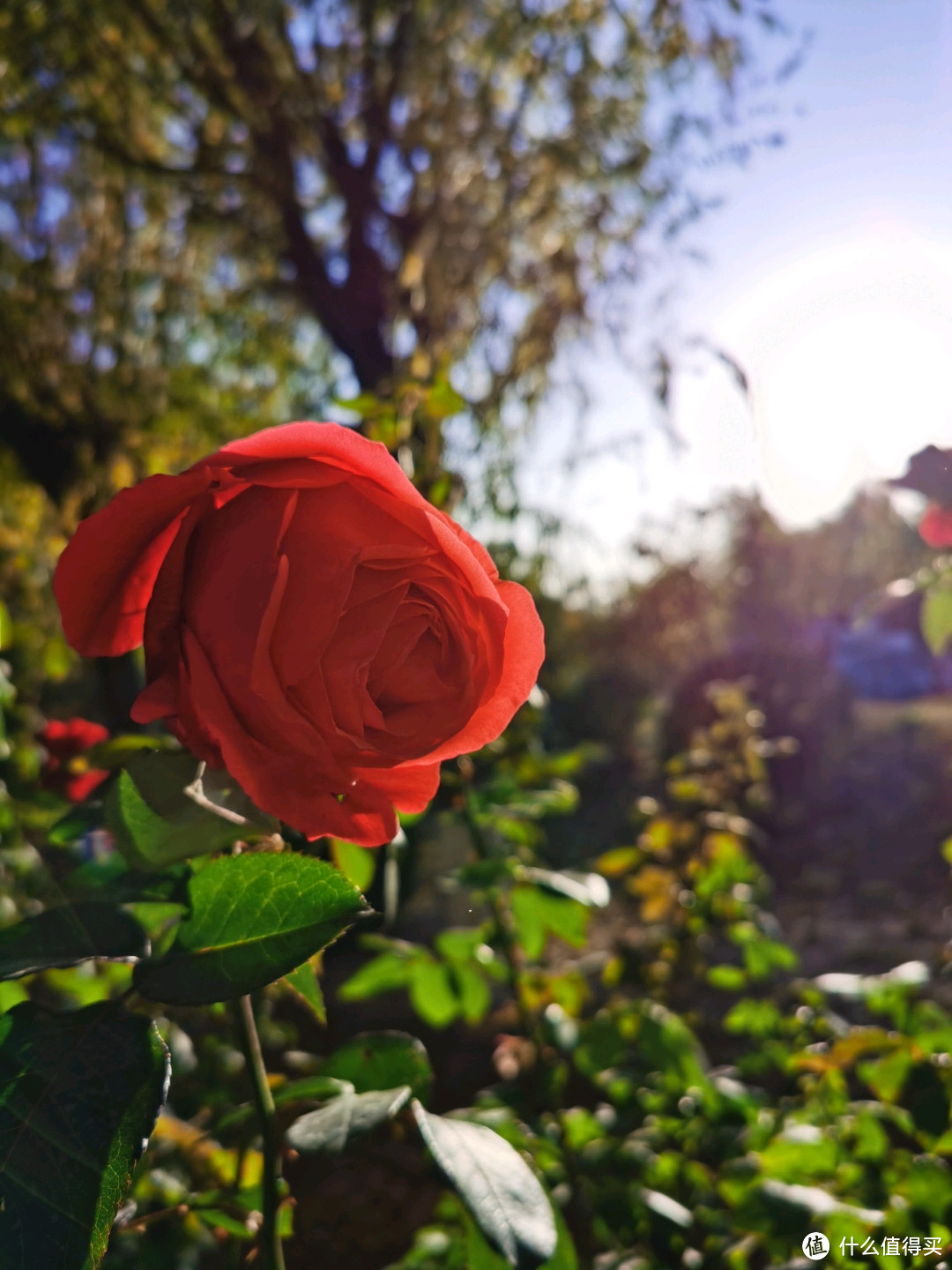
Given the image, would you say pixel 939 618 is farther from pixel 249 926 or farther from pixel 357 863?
pixel 249 926

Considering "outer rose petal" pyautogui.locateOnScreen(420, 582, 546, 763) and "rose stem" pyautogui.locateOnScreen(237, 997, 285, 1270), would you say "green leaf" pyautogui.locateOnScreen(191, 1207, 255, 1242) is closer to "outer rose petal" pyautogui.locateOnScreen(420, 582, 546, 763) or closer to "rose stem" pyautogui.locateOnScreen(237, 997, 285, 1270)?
"rose stem" pyautogui.locateOnScreen(237, 997, 285, 1270)

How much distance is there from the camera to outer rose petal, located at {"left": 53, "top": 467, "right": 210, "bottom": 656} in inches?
10.4

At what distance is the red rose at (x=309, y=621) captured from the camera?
25cm

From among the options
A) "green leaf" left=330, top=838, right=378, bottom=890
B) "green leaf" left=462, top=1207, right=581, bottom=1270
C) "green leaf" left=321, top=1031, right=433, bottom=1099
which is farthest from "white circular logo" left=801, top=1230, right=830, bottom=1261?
"green leaf" left=330, top=838, right=378, bottom=890

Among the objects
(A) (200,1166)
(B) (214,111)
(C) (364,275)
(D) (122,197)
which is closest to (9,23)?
(B) (214,111)

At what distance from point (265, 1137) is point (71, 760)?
0.36m

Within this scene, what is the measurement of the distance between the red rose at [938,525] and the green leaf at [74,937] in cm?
52

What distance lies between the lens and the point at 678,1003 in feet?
5.84

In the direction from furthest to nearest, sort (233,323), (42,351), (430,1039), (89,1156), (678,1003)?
1. (233,323)
2. (42,351)
3. (430,1039)
4. (678,1003)
5. (89,1156)

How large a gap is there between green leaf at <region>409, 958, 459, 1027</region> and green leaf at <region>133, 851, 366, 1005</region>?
1.99 feet

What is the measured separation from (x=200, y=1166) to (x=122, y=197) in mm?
3521

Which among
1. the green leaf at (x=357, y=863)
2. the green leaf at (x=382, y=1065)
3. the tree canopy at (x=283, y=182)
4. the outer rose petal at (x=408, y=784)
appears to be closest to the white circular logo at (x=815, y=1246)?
the green leaf at (x=382, y=1065)

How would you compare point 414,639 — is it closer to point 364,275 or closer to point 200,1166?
point 200,1166

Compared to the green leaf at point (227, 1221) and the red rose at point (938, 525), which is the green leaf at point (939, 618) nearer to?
the red rose at point (938, 525)
